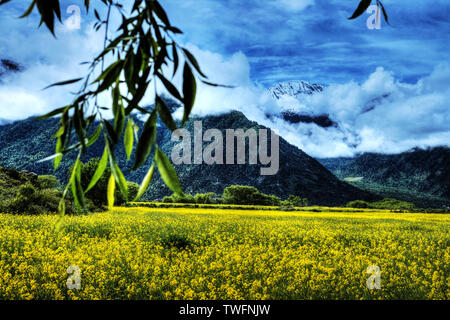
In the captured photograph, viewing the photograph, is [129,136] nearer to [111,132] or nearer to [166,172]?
[111,132]

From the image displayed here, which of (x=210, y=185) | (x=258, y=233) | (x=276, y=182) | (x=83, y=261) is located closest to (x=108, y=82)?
(x=83, y=261)

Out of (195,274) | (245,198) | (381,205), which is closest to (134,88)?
(195,274)

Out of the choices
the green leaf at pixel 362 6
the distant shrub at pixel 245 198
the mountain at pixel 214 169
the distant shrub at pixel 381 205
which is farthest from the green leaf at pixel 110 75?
the mountain at pixel 214 169

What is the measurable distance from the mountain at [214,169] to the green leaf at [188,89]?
9285 cm

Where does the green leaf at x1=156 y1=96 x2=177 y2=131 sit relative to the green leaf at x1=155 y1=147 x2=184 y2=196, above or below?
above

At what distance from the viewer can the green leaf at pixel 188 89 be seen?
1503mm

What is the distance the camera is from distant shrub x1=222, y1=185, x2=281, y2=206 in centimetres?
8169

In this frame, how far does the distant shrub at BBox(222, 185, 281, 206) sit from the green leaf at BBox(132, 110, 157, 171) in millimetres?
79099

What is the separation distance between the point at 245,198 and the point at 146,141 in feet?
270

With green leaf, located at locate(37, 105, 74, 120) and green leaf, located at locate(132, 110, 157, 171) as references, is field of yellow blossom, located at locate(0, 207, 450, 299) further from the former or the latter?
green leaf, located at locate(132, 110, 157, 171)

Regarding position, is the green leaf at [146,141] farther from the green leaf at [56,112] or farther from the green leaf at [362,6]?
the green leaf at [362,6]

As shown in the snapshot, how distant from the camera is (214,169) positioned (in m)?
140

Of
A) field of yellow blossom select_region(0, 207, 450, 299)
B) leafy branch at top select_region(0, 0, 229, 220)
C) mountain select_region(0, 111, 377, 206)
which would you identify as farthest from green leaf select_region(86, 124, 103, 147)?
mountain select_region(0, 111, 377, 206)

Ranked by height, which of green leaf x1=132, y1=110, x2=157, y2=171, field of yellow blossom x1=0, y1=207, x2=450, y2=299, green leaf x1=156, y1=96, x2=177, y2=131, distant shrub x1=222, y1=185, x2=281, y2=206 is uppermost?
green leaf x1=156, y1=96, x2=177, y2=131
